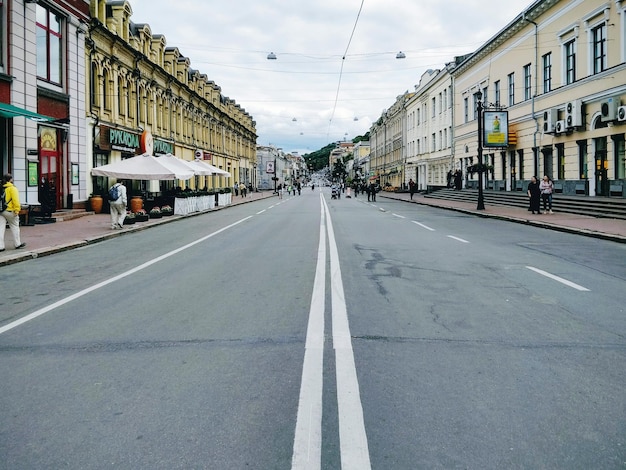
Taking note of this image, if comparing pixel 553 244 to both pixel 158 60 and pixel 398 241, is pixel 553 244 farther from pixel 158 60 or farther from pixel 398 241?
pixel 158 60

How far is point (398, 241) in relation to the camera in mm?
15164

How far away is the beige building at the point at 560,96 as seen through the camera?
2555cm

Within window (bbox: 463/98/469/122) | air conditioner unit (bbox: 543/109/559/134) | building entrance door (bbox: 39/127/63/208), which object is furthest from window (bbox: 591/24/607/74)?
building entrance door (bbox: 39/127/63/208)

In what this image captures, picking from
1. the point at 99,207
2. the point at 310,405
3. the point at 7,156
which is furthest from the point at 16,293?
the point at 99,207

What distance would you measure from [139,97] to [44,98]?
13072 millimetres

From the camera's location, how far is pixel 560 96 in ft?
101

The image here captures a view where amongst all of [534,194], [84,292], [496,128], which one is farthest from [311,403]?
[496,128]

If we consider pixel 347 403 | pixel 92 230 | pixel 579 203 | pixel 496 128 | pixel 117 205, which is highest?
pixel 496 128

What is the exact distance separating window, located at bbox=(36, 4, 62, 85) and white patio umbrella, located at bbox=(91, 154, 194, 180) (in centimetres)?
416

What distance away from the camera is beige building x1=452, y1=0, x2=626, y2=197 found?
83.8 ft

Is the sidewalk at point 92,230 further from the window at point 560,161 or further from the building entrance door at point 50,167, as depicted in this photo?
the window at point 560,161

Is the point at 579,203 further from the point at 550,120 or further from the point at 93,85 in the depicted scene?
the point at 93,85

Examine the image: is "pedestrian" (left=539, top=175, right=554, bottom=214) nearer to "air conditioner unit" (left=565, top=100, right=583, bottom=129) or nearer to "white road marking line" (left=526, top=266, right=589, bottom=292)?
"air conditioner unit" (left=565, top=100, right=583, bottom=129)

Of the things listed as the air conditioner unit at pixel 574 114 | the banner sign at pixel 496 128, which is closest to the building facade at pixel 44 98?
the air conditioner unit at pixel 574 114
